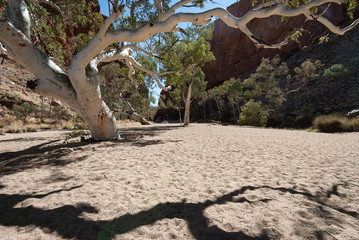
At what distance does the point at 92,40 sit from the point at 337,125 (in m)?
14.9

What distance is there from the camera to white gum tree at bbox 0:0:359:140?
3.76 meters

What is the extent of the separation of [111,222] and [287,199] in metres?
2.30

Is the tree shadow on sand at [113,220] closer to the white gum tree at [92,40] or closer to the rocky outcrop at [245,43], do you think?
the white gum tree at [92,40]

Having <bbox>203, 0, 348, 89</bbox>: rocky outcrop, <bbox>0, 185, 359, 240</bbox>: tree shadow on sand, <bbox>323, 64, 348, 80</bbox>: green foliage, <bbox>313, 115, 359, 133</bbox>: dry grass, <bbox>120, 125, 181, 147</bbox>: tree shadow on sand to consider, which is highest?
<bbox>203, 0, 348, 89</bbox>: rocky outcrop

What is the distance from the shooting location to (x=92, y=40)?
424 centimetres

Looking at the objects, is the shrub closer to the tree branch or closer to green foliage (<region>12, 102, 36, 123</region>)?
green foliage (<region>12, 102, 36, 123</region>)

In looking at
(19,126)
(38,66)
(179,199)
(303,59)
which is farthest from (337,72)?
(19,126)

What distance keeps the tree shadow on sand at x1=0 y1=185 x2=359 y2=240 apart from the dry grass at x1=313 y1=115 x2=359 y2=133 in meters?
11.6

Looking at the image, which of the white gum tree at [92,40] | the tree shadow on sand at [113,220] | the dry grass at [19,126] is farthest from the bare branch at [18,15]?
the dry grass at [19,126]

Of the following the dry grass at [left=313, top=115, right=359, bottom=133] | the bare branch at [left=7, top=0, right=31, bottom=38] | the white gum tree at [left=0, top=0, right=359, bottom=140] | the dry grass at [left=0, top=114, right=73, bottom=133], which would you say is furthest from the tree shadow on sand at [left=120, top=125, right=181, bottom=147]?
the dry grass at [left=313, top=115, right=359, bottom=133]

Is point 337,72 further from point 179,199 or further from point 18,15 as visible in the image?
point 18,15

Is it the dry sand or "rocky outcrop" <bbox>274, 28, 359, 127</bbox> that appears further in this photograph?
"rocky outcrop" <bbox>274, 28, 359, 127</bbox>

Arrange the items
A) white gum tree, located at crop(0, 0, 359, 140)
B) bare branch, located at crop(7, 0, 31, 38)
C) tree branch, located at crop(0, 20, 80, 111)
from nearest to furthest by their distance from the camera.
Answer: white gum tree, located at crop(0, 0, 359, 140) → tree branch, located at crop(0, 20, 80, 111) → bare branch, located at crop(7, 0, 31, 38)

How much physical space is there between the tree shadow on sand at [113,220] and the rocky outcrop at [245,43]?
3607cm
